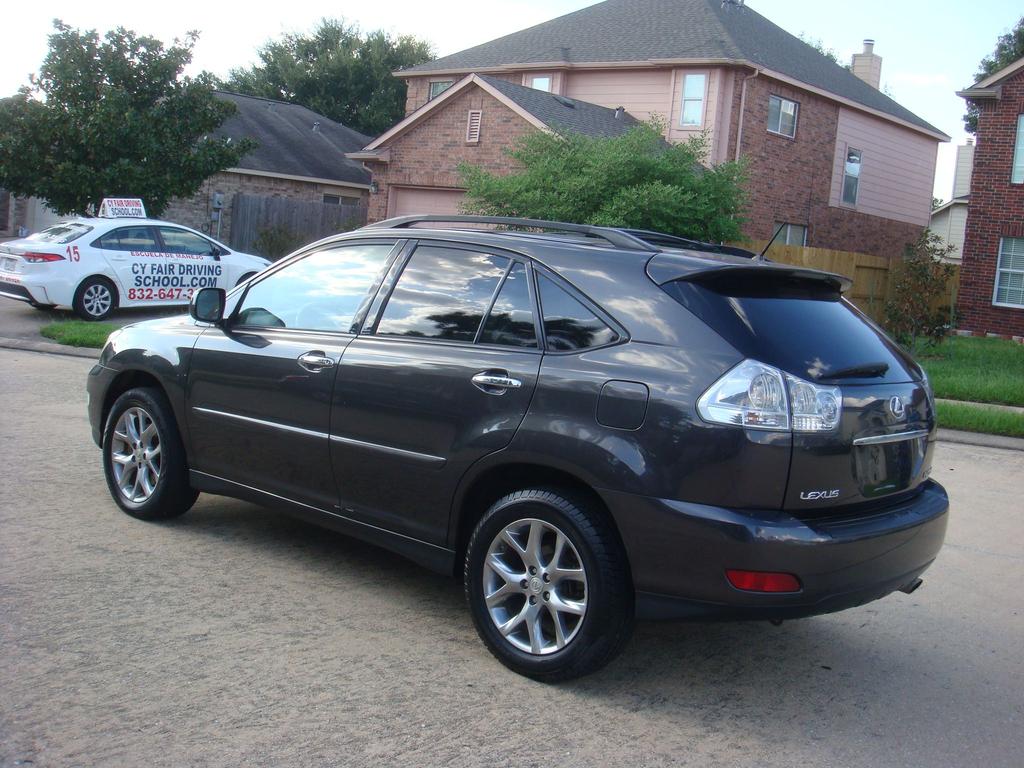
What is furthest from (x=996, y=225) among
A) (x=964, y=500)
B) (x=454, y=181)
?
(x=964, y=500)

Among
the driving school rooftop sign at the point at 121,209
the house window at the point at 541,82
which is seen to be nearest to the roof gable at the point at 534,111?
the house window at the point at 541,82

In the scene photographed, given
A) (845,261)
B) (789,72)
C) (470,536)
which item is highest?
(789,72)

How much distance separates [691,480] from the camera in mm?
3764

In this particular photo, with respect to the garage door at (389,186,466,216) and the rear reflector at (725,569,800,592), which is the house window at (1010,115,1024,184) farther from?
the rear reflector at (725,569,800,592)

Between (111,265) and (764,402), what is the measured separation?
590 inches

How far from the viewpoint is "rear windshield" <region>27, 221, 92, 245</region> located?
16.4 meters

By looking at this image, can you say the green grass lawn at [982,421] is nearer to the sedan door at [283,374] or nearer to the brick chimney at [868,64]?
the sedan door at [283,374]

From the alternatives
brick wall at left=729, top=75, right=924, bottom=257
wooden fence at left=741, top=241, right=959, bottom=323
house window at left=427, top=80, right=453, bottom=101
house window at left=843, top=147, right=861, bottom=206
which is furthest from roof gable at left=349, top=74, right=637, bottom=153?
house window at left=843, top=147, right=861, bottom=206

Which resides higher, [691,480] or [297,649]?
[691,480]

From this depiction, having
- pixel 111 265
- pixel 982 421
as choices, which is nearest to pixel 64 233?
pixel 111 265

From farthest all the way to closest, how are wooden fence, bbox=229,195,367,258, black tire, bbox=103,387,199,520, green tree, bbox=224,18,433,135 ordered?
1. green tree, bbox=224,18,433,135
2. wooden fence, bbox=229,195,367,258
3. black tire, bbox=103,387,199,520

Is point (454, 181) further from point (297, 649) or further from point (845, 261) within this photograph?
point (297, 649)

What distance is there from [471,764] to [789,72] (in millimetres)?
25703

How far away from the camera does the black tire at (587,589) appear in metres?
3.94
